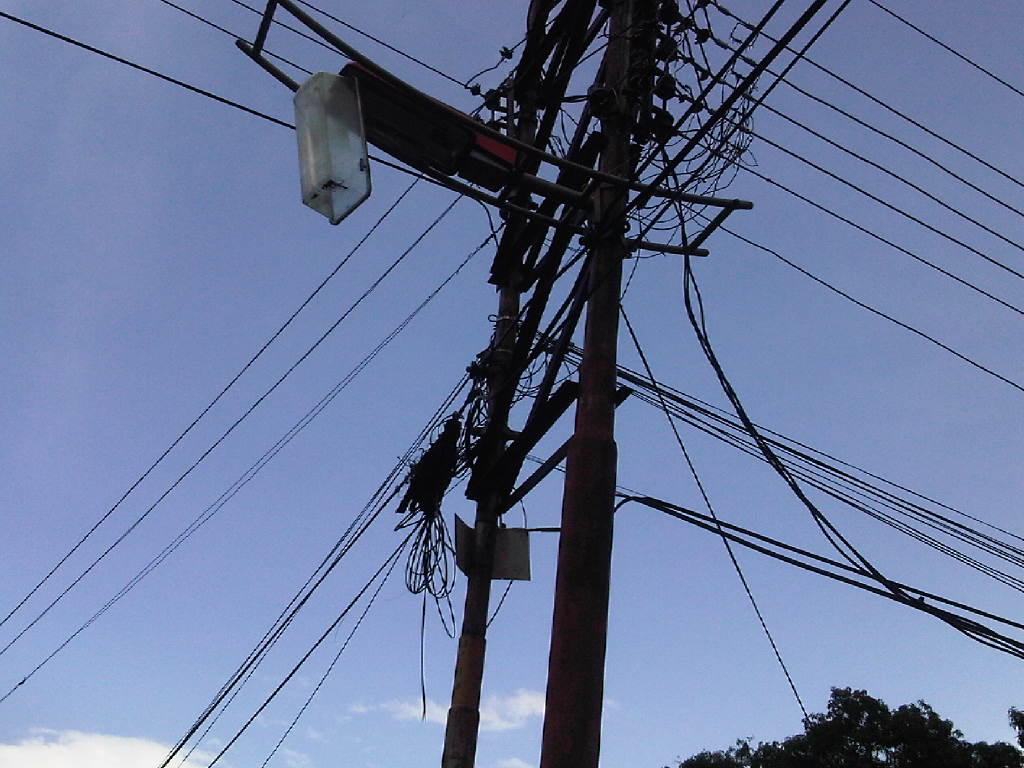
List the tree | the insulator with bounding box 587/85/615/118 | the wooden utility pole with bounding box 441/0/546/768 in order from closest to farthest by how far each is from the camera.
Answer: the insulator with bounding box 587/85/615/118 → the wooden utility pole with bounding box 441/0/546/768 → the tree

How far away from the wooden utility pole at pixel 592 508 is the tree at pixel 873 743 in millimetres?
17718

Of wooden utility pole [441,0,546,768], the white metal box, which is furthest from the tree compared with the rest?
the white metal box

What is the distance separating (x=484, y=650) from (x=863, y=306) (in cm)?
423

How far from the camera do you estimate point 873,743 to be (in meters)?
21.2

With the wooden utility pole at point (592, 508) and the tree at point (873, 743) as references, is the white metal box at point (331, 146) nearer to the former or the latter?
the wooden utility pole at point (592, 508)

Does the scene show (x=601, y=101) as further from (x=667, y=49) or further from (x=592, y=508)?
(x=592, y=508)

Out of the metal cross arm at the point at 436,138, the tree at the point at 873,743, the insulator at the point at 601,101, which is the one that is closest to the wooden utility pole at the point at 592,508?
the insulator at the point at 601,101

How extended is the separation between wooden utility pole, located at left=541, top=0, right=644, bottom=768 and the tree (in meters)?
17.7

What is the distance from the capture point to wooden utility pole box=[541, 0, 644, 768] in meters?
4.77

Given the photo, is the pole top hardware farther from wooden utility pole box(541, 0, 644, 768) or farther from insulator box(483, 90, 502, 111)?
insulator box(483, 90, 502, 111)

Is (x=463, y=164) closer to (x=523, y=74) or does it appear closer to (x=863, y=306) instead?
(x=523, y=74)

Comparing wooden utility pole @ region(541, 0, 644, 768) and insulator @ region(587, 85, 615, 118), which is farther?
insulator @ region(587, 85, 615, 118)

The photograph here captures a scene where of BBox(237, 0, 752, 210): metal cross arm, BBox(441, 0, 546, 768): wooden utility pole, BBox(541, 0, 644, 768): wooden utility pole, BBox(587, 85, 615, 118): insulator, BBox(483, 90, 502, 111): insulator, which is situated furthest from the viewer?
BBox(483, 90, 502, 111): insulator

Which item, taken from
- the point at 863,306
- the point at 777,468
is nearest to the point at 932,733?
the point at 863,306
